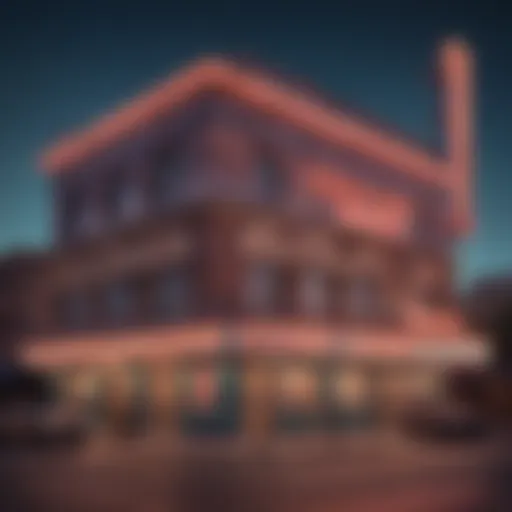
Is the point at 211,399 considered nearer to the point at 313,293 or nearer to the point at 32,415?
the point at 313,293

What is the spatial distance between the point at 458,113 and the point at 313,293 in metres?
2.58

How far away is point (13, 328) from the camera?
13.9ft

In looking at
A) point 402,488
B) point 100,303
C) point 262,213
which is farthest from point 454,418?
point 262,213

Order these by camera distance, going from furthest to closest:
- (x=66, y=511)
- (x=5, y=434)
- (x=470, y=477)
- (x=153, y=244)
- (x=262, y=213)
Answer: (x=262, y=213) → (x=153, y=244) → (x=470, y=477) → (x=5, y=434) → (x=66, y=511)

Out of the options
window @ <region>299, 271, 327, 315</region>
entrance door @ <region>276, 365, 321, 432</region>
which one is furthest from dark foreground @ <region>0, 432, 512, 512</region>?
window @ <region>299, 271, 327, 315</region>

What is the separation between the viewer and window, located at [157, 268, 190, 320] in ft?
18.9

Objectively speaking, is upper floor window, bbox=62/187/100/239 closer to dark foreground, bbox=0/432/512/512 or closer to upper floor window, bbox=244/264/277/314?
dark foreground, bbox=0/432/512/512


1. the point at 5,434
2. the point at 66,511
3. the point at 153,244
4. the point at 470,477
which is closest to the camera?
the point at 66,511

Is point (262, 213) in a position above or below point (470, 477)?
above

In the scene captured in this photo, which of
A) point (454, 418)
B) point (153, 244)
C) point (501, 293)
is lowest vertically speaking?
point (454, 418)

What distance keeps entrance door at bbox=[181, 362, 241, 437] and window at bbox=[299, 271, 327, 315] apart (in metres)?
0.87

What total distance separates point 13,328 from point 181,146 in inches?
66.6

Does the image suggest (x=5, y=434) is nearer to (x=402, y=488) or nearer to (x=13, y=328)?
(x=13, y=328)

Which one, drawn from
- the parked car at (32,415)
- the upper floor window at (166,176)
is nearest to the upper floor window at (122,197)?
the upper floor window at (166,176)
